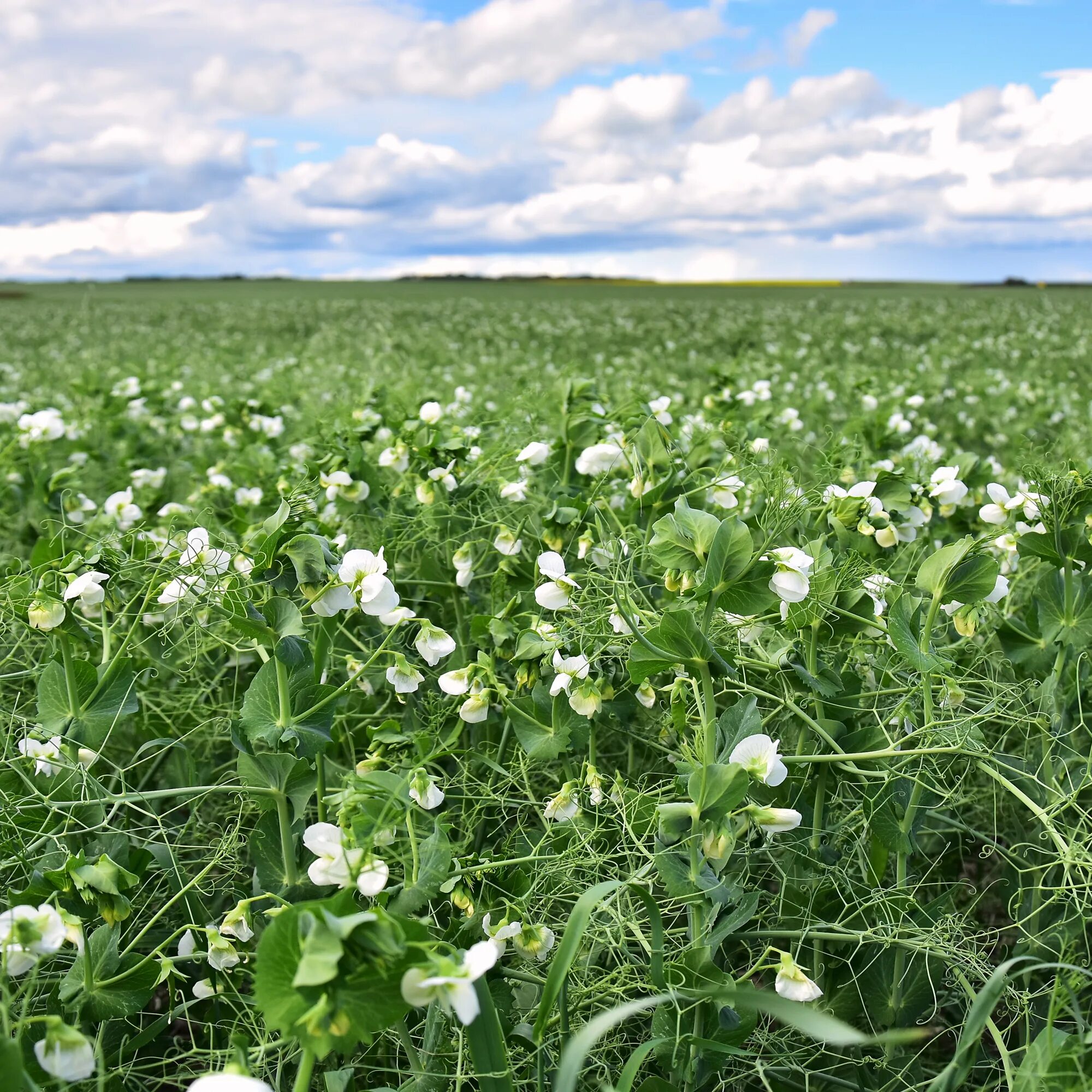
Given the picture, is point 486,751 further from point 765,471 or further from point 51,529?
point 51,529

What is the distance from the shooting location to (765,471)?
6.58 feet

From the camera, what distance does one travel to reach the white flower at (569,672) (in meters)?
1.50

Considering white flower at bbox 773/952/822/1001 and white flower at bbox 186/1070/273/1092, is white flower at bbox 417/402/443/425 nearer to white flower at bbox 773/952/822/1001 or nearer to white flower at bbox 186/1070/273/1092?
white flower at bbox 773/952/822/1001

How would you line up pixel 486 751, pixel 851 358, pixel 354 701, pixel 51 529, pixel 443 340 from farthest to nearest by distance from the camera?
pixel 443 340 → pixel 851 358 → pixel 51 529 → pixel 354 701 → pixel 486 751

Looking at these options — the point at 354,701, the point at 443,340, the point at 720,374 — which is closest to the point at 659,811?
the point at 354,701

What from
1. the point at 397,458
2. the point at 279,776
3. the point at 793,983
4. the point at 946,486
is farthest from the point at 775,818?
the point at 397,458

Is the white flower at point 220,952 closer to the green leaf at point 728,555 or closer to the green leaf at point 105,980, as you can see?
the green leaf at point 105,980

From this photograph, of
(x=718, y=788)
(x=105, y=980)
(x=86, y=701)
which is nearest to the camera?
(x=718, y=788)

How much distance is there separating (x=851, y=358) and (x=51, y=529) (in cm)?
946

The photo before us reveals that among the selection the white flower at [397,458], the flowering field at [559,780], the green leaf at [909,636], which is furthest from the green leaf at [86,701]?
the green leaf at [909,636]

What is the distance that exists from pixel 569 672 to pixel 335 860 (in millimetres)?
512

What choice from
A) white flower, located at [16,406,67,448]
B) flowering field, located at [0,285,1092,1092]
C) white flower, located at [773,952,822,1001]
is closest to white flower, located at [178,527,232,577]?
flowering field, located at [0,285,1092,1092]

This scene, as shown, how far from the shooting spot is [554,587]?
155 centimetres

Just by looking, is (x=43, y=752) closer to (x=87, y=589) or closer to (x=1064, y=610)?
(x=87, y=589)
